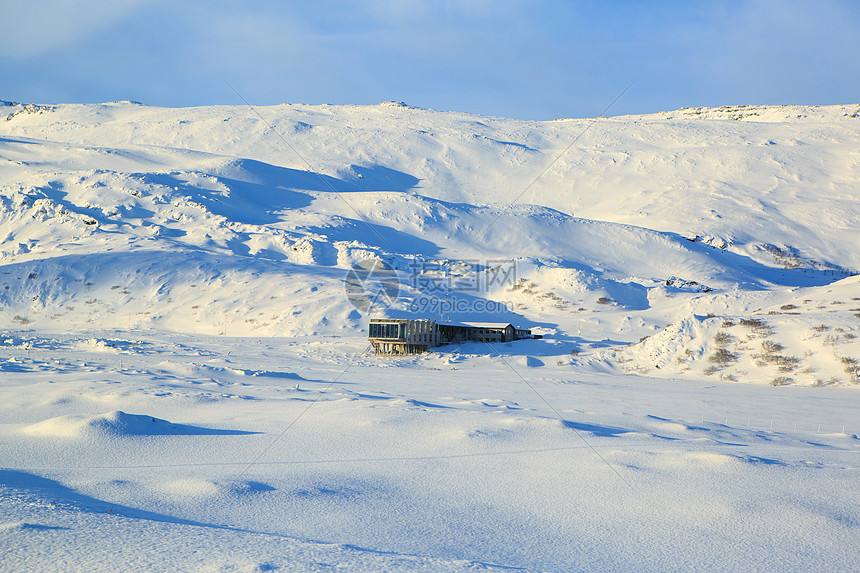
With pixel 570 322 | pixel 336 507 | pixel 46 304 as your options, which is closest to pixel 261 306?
pixel 46 304

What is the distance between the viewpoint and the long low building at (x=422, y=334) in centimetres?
2628

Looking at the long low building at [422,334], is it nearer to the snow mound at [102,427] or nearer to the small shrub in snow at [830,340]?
the small shrub in snow at [830,340]

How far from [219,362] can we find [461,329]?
Result: 11017 millimetres

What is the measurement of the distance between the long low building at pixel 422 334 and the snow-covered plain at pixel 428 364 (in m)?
0.92

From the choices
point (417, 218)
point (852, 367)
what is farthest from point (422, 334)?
point (417, 218)

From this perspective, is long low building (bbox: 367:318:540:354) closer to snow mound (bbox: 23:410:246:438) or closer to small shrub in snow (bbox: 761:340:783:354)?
small shrub in snow (bbox: 761:340:783:354)

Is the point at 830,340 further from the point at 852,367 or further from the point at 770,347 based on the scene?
the point at 770,347

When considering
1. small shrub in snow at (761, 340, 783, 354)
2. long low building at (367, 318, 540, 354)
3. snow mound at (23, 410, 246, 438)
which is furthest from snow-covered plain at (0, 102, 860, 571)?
long low building at (367, 318, 540, 354)

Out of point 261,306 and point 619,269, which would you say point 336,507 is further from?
point 619,269

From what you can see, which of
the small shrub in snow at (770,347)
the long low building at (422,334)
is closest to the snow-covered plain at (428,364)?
the small shrub in snow at (770,347)

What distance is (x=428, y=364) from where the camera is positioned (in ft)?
80.4

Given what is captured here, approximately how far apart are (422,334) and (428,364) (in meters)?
2.10

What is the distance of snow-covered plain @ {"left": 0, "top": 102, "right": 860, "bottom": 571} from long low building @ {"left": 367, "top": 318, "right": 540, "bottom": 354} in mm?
921

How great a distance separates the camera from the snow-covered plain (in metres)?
5.32
